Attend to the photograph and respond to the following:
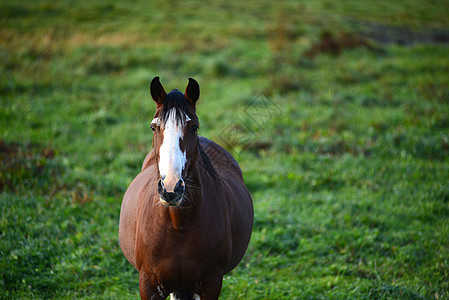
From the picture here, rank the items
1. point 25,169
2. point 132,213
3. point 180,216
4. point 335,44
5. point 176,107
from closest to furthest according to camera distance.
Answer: point 176,107 → point 180,216 → point 132,213 → point 25,169 → point 335,44

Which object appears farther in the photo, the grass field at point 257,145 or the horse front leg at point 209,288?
the grass field at point 257,145

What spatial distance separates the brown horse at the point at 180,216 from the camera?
2502 mm

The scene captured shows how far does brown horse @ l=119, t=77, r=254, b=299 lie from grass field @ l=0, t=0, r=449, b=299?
4.81ft

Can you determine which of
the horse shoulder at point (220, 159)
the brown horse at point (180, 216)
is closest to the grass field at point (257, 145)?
the horse shoulder at point (220, 159)

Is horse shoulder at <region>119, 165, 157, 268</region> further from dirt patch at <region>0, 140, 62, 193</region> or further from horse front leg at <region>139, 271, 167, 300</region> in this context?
dirt patch at <region>0, 140, 62, 193</region>

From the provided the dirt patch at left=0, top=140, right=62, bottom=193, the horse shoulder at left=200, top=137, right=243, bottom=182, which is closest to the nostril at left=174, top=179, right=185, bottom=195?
the horse shoulder at left=200, top=137, right=243, bottom=182

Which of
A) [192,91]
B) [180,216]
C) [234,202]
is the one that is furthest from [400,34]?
[180,216]

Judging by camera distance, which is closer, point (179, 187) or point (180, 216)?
point (179, 187)

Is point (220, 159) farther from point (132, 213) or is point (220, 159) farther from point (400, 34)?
point (400, 34)

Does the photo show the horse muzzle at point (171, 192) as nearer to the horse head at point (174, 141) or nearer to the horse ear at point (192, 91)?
the horse head at point (174, 141)

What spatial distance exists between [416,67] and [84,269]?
11.9 m

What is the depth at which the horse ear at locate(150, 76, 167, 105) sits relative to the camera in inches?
106

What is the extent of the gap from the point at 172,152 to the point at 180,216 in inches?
20.6

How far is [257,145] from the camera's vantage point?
794 centimetres
